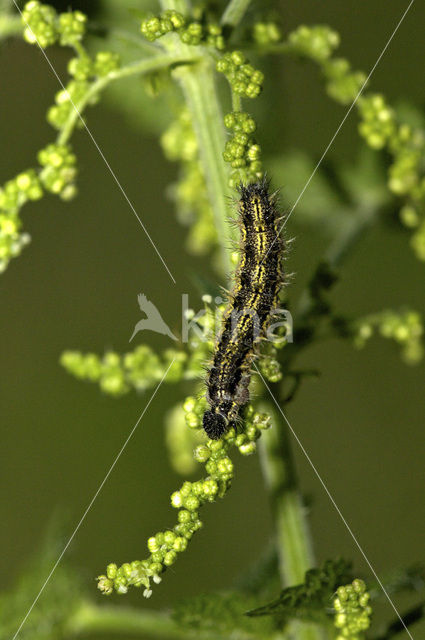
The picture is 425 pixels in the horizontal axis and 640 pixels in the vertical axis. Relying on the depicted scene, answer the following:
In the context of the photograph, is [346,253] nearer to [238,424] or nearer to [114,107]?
[238,424]

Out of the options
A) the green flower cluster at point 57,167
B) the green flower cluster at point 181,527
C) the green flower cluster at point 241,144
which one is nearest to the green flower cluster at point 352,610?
the green flower cluster at point 181,527

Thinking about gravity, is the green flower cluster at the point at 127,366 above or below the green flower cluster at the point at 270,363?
above

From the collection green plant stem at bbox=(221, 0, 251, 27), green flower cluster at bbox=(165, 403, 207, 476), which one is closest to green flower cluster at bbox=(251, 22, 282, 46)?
green plant stem at bbox=(221, 0, 251, 27)

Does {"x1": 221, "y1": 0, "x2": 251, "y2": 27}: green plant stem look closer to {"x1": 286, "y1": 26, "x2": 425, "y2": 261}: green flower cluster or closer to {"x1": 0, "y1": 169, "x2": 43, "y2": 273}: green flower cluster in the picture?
{"x1": 286, "y1": 26, "x2": 425, "y2": 261}: green flower cluster

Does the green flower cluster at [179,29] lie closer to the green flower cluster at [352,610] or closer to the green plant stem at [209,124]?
the green plant stem at [209,124]

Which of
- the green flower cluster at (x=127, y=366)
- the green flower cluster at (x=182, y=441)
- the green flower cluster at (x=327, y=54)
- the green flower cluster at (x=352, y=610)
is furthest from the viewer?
the green flower cluster at (x=182, y=441)

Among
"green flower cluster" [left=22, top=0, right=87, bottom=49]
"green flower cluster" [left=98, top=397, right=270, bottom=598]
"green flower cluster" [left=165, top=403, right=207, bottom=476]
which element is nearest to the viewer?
"green flower cluster" [left=98, top=397, right=270, bottom=598]

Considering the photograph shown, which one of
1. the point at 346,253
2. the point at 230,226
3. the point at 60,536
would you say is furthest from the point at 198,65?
the point at 60,536
